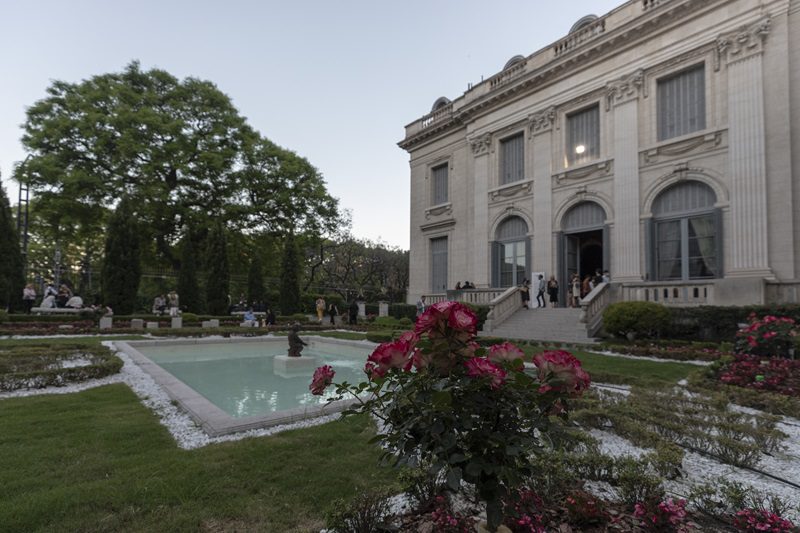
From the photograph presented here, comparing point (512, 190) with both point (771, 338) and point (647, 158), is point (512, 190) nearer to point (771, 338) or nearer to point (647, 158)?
point (647, 158)

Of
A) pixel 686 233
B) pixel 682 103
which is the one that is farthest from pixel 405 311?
pixel 682 103

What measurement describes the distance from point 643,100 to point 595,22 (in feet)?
14.7

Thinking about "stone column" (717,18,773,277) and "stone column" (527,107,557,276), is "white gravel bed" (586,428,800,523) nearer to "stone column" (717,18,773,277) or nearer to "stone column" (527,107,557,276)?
"stone column" (717,18,773,277)

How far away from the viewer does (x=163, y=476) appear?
322cm

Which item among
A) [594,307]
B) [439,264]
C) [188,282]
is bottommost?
[594,307]

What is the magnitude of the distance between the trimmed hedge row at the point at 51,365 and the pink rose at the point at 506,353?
8431mm

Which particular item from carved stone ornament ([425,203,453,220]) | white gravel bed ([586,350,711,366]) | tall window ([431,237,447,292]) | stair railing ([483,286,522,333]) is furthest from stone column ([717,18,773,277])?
tall window ([431,237,447,292])

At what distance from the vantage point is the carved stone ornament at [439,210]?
2434 cm

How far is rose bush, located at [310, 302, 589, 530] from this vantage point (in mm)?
1682

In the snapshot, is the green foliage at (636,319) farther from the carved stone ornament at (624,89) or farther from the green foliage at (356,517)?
the green foliage at (356,517)

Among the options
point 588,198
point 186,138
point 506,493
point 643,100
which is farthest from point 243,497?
point 186,138

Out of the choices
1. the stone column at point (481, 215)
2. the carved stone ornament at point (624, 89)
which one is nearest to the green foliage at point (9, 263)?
the stone column at point (481, 215)

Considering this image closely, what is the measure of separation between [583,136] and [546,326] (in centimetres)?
949

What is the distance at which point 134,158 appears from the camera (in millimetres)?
24734
